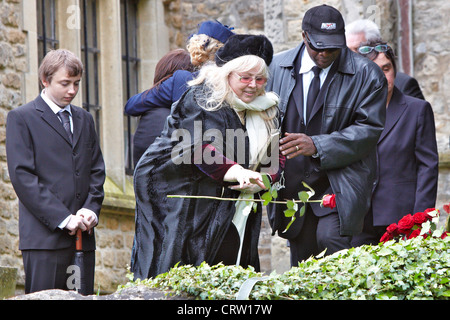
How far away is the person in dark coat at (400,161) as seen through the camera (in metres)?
7.14

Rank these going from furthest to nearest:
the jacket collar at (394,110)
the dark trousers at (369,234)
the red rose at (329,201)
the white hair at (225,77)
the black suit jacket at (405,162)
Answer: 1. the jacket collar at (394,110)
2. the black suit jacket at (405,162)
3. the dark trousers at (369,234)
4. the white hair at (225,77)
5. the red rose at (329,201)

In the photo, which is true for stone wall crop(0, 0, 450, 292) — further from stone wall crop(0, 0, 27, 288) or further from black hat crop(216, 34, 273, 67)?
black hat crop(216, 34, 273, 67)

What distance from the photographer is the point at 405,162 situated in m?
7.39

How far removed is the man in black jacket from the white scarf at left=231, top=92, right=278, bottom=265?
0.24 metres

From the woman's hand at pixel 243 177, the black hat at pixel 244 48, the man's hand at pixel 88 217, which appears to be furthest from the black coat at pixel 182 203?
the man's hand at pixel 88 217

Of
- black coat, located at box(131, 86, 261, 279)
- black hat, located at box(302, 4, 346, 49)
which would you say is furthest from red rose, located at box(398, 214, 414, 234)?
black hat, located at box(302, 4, 346, 49)

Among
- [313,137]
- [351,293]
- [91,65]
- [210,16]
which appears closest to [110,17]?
[91,65]

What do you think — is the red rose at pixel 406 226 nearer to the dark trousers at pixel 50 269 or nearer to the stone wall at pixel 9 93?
the dark trousers at pixel 50 269

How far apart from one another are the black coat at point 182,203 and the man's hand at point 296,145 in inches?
9.2

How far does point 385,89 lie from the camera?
6.39 meters

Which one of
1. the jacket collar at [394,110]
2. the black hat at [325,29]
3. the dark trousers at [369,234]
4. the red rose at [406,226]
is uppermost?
the black hat at [325,29]

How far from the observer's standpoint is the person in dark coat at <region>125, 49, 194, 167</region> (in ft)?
22.5
